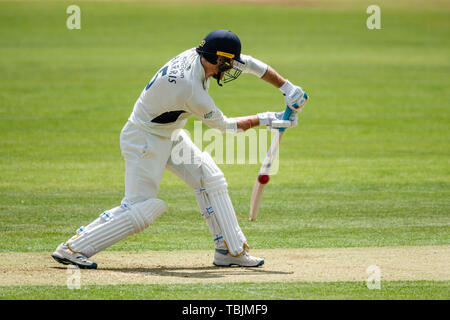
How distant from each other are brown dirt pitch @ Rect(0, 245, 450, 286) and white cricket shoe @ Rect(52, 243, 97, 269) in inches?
3.9

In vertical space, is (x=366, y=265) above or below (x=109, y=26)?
below

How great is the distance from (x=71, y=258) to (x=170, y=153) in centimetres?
136

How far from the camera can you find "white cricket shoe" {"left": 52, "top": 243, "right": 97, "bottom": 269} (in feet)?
23.7

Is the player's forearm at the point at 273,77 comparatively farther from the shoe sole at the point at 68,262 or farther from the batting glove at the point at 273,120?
the shoe sole at the point at 68,262

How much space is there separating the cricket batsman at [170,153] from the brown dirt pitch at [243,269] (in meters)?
0.26

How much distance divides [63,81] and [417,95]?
451 inches

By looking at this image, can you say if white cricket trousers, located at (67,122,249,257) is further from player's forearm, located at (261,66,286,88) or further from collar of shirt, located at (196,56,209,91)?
player's forearm, located at (261,66,286,88)

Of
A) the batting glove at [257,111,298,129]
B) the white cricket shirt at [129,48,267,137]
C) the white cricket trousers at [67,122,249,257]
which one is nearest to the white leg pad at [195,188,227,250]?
the white cricket trousers at [67,122,249,257]

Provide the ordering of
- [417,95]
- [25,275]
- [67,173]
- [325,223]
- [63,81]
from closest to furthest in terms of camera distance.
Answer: [25,275]
[325,223]
[67,173]
[417,95]
[63,81]

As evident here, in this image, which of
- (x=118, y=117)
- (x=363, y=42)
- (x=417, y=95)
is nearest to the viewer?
(x=118, y=117)

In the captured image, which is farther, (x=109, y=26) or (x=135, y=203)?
(x=109, y=26)

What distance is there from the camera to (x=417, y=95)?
23938mm

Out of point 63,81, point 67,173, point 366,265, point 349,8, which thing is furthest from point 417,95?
point 349,8

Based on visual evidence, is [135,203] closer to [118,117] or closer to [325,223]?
[325,223]
